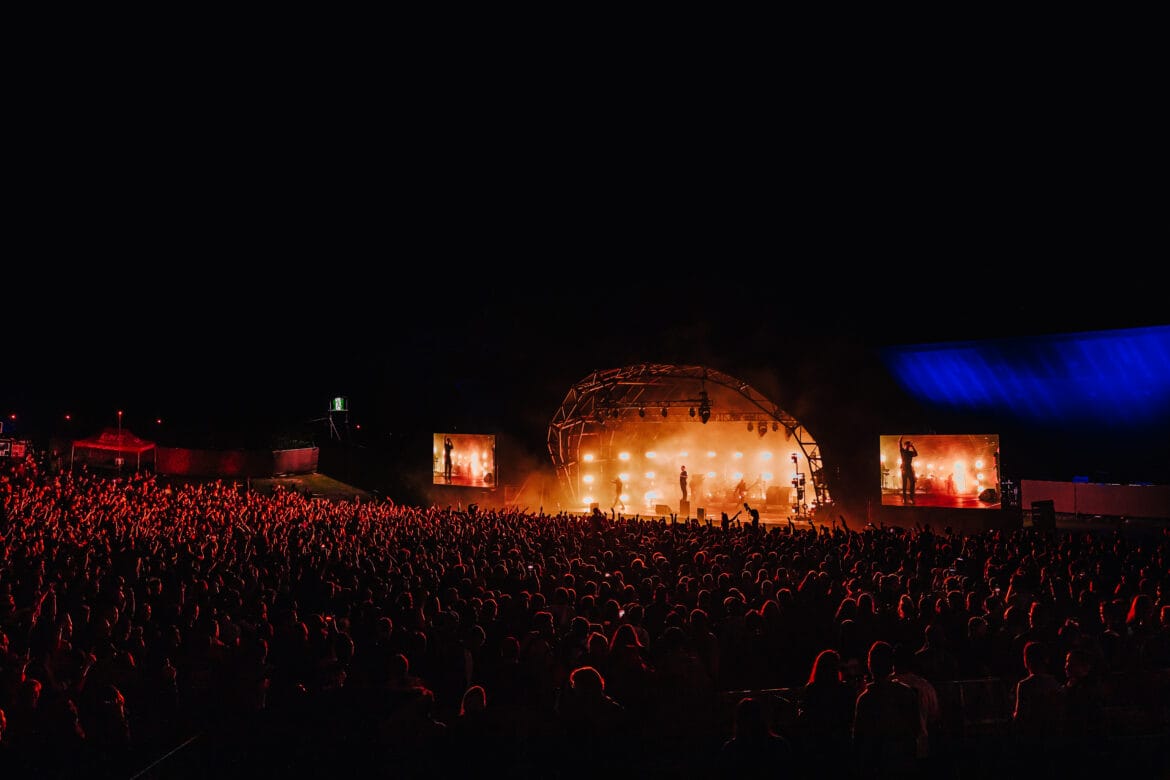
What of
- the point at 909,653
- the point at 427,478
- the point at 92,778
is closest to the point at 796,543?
the point at 909,653

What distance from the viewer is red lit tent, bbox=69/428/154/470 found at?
2962 centimetres

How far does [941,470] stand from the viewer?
18.3 m

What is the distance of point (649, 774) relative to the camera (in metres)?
3.78

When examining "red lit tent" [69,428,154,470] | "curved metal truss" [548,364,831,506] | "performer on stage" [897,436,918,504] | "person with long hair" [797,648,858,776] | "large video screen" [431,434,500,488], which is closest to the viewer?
"person with long hair" [797,648,858,776]

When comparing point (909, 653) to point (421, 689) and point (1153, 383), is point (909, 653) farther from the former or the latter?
point (1153, 383)

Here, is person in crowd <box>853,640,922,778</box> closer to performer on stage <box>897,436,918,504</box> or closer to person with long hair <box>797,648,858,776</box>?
person with long hair <box>797,648,858,776</box>

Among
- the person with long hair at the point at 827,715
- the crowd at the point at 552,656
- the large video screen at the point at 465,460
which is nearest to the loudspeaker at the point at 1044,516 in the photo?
the crowd at the point at 552,656

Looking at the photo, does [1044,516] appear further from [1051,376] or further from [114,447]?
[114,447]

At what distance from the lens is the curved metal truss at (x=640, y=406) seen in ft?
75.7

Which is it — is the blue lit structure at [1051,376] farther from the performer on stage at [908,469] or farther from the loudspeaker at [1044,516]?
the loudspeaker at [1044,516]

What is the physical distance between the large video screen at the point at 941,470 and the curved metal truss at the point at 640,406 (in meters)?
3.66

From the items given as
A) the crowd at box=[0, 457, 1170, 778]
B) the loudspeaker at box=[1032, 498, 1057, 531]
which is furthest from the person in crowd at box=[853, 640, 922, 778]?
the loudspeaker at box=[1032, 498, 1057, 531]

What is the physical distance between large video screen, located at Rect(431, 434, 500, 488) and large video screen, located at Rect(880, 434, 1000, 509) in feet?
40.8

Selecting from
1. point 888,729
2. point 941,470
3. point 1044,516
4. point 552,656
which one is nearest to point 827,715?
point 888,729
